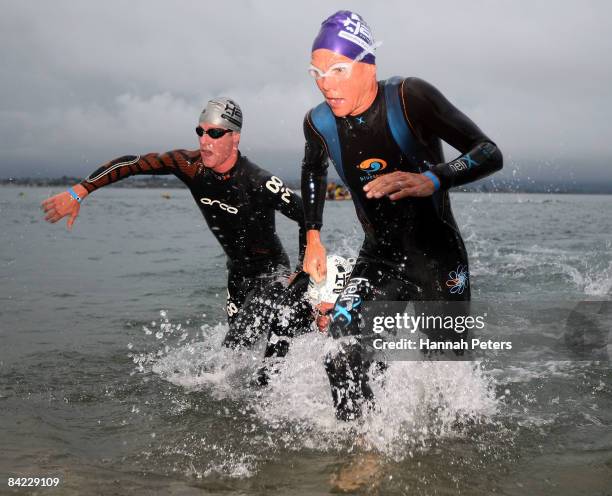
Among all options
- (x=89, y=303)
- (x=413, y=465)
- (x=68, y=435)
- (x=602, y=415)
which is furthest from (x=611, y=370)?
(x=89, y=303)

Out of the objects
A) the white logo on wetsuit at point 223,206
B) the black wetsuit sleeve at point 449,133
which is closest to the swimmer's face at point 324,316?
the white logo on wetsuit at point 223,206

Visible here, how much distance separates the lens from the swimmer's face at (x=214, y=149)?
5.42m

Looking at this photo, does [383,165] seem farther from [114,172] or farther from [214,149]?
[114,172]

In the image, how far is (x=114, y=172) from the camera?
17.3ft

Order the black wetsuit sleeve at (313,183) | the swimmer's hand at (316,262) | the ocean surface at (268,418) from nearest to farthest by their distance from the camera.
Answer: the ocean surface at (268,418), the swimmer's hand at (316,262), the black wetsuit sleeve at (313,183)

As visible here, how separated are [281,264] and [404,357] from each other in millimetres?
1489

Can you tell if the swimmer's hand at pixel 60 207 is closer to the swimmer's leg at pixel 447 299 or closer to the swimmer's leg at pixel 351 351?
the swimmer's leg at pixel 351 351

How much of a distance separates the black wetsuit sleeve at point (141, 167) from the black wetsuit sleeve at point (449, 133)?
8.34 ft

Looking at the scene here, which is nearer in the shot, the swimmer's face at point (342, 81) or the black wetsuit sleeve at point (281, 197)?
the swimmer's face at point (342, 81)

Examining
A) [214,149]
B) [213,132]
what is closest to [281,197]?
[214,149]

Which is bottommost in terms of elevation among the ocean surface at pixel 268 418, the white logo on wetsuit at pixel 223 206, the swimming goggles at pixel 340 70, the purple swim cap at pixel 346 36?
the ocean surface at pixel 268 418

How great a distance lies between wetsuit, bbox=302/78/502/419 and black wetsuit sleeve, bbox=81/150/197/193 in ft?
5.79

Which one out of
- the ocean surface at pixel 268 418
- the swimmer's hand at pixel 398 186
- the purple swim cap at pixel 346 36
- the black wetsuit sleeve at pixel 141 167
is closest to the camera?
the swimmer's hand at pixel 398 186

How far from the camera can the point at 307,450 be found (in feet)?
13.0
